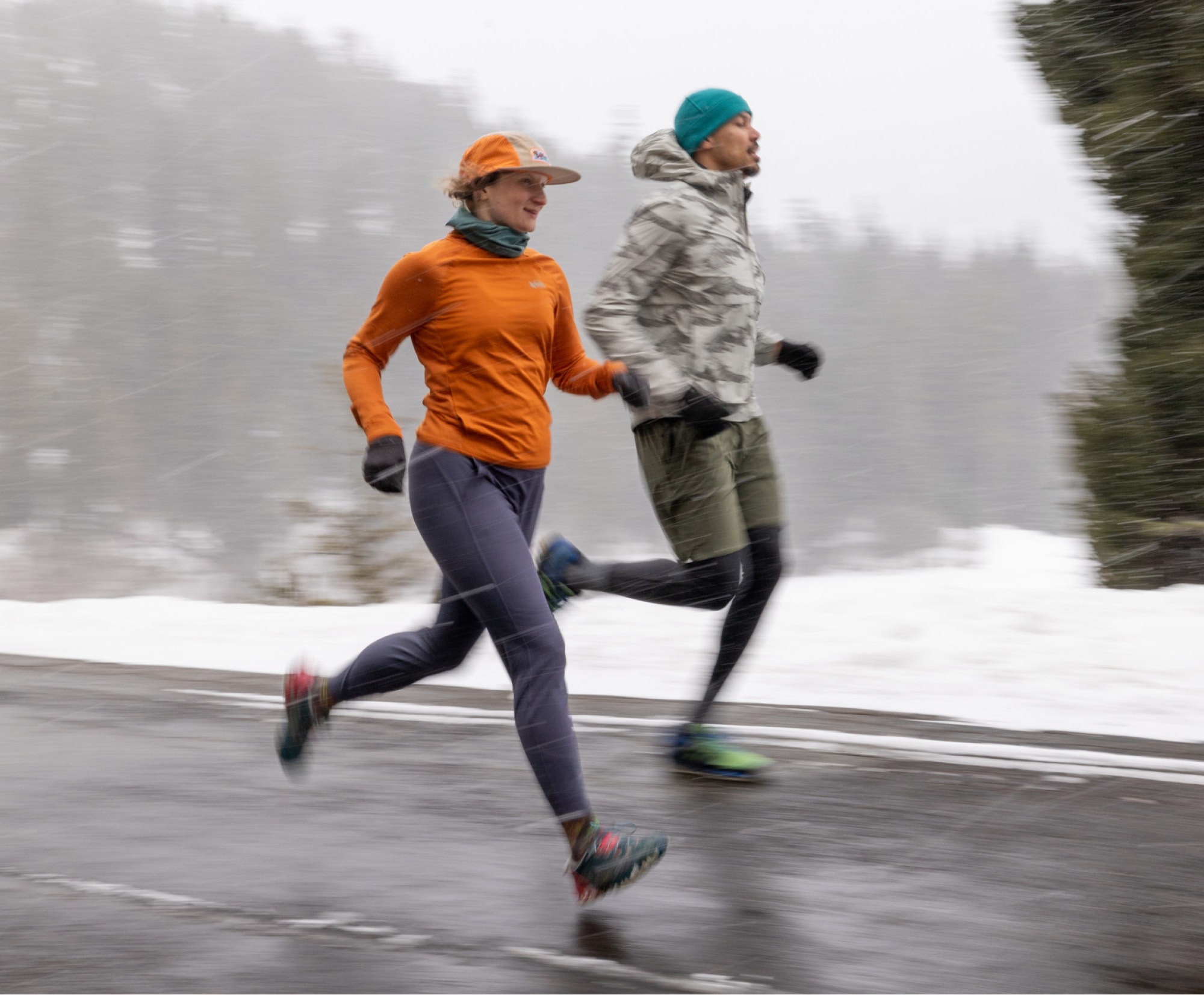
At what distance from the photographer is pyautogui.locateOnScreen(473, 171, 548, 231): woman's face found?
3656 millimetres

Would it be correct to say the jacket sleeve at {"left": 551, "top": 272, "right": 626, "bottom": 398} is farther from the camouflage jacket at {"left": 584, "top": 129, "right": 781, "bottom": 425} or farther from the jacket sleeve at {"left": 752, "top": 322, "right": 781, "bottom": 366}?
the jacket sleeve at {"left": 752, "top": 322, "right": 781, "bottom": 366}

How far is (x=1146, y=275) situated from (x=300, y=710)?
→ 303 inches

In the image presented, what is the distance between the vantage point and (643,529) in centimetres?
5512

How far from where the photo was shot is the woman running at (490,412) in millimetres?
3502

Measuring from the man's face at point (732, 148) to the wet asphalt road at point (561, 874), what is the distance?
6.10 feet

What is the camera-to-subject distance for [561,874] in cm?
371

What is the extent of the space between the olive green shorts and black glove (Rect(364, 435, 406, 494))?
38.8 inches

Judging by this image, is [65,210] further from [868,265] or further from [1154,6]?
[1154,6]

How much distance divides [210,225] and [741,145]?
62257 millimetres

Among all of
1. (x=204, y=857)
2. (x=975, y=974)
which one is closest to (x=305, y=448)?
(x=204, y=857)

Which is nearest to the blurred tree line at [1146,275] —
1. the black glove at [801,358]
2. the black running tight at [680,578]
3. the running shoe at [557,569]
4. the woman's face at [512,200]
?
the black glove at [801,358]

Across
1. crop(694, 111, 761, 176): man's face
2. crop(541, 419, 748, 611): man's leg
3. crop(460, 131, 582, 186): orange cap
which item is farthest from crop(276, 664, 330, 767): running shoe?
crop(694, 111, 761, 176): man's face

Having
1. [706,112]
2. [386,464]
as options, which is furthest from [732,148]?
[386,464]

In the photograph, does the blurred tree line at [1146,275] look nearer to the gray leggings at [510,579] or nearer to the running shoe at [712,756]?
the running shoe at [712,756]
